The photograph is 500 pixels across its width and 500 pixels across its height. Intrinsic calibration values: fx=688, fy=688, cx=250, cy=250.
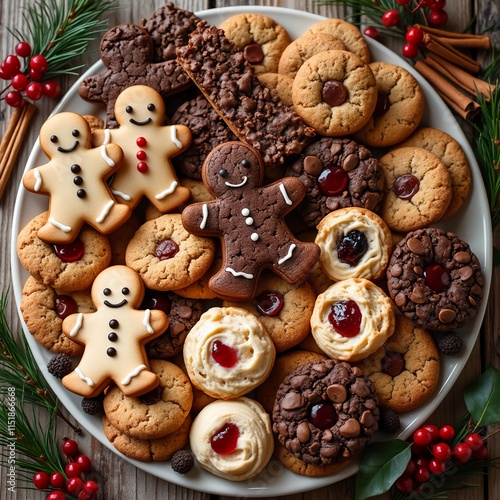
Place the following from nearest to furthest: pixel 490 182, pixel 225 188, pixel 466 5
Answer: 1. pixel 225 188
2. pixel 490 182
3. pixel 466 5

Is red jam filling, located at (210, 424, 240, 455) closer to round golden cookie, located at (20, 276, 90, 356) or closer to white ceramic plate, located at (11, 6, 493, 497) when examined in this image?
white ceramic plate, located at (11, 6, 493, 497)

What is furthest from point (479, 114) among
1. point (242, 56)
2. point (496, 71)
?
point (242, 56)

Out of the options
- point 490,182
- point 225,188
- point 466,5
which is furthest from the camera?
point 466,5

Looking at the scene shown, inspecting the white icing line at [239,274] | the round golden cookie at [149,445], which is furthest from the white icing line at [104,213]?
the round golden cookie at [149,445]

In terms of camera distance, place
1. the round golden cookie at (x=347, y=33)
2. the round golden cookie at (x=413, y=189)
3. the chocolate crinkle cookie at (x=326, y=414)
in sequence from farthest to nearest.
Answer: the round golden cookie at (x=347, y=33) → the round golden cookie at (x=413, y=189) → the chocolate crinkle cookie at (x=326, y=414)

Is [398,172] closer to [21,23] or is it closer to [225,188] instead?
[225,188]

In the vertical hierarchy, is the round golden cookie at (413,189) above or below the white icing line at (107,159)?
below

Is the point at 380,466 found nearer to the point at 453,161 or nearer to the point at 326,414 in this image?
the point at 326,414

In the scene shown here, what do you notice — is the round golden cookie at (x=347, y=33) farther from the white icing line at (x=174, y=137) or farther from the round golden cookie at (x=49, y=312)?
the round golden cookie at (x=49, y=312)
